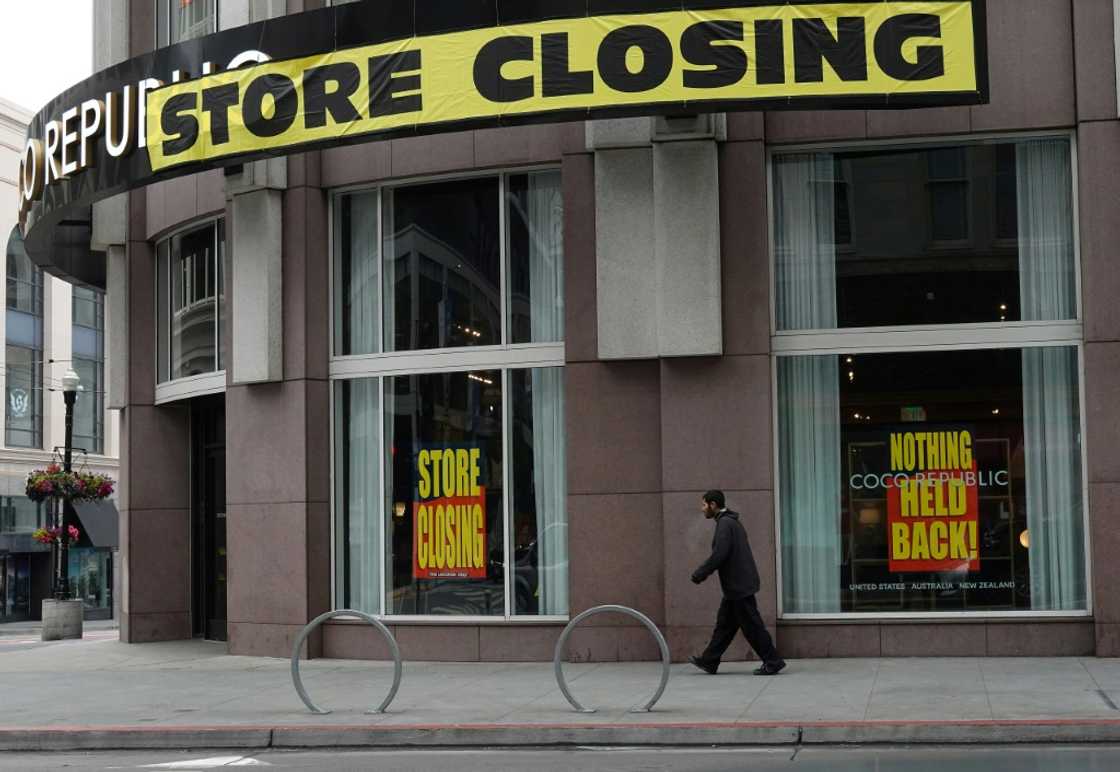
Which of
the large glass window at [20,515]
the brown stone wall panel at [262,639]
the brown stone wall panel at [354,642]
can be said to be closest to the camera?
the brown stone wall panel at [354,642]

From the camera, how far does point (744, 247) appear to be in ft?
52.5

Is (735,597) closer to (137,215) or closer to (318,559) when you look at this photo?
(318,559)

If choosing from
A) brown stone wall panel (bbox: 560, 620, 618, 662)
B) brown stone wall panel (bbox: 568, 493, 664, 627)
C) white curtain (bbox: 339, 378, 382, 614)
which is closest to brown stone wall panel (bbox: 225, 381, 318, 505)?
white curtain (bbox: 339, 378, 382, 614)

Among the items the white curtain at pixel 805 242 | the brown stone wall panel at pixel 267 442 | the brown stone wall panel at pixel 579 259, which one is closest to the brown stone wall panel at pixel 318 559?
the brown stone wall panel at pixel 267 442

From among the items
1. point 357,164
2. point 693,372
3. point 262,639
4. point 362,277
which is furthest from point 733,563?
point 357,164

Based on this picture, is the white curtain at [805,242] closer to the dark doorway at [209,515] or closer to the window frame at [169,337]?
the window frame at [169,337]

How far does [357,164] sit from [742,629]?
24.1 ft

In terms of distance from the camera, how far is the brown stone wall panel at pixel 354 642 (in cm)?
1742

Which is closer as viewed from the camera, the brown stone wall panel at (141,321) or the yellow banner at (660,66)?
the yellow banner at (660,66)

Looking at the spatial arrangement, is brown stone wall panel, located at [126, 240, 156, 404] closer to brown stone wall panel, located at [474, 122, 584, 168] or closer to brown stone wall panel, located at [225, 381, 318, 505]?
brown stone wall panel, located at [225, 381, 318, 505]

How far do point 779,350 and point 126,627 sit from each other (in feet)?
35.9

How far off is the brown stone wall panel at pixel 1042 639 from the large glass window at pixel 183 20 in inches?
500

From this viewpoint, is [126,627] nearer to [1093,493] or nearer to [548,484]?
[548,484]

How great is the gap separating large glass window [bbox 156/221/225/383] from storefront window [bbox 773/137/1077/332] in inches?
307
